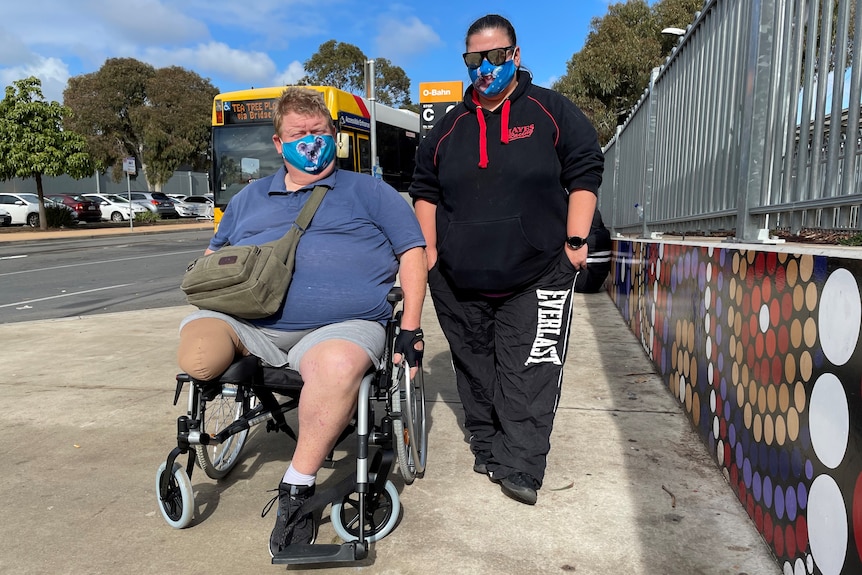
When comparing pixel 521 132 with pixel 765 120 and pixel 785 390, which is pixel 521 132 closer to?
pixel 765 120

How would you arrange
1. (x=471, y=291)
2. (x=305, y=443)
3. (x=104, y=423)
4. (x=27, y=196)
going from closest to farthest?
(x=305, y=443) < (x=471, y=291) < (x=104, y=423) < (x=27, y=196)

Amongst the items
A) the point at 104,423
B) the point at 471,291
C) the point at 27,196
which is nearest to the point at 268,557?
the point at 471,291

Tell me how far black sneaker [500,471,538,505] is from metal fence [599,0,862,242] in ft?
4.55

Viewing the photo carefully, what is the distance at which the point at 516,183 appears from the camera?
2688mm

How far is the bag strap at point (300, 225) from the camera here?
2.55m

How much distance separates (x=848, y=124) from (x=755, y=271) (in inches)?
23.2

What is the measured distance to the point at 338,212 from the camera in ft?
8.94

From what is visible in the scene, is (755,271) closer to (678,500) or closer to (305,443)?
(678,500)

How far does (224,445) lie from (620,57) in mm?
25095

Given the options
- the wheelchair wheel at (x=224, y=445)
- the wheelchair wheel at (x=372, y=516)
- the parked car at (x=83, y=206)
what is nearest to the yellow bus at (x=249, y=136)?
the wheelchair wheel at (x=224, y=445)

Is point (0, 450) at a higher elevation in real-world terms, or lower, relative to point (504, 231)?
lower

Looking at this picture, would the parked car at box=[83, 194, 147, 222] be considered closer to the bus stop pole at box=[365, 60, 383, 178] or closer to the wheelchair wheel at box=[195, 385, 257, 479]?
the bus stop pole at box=[365, 60, 383, 178]

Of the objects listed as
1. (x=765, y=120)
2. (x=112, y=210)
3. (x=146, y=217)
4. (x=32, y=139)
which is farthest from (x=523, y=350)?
(x=112, y=210)

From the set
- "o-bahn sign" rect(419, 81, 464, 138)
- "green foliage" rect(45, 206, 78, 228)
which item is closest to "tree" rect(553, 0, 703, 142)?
"o-bahn sign" rect(419, 81, 464, 138)
